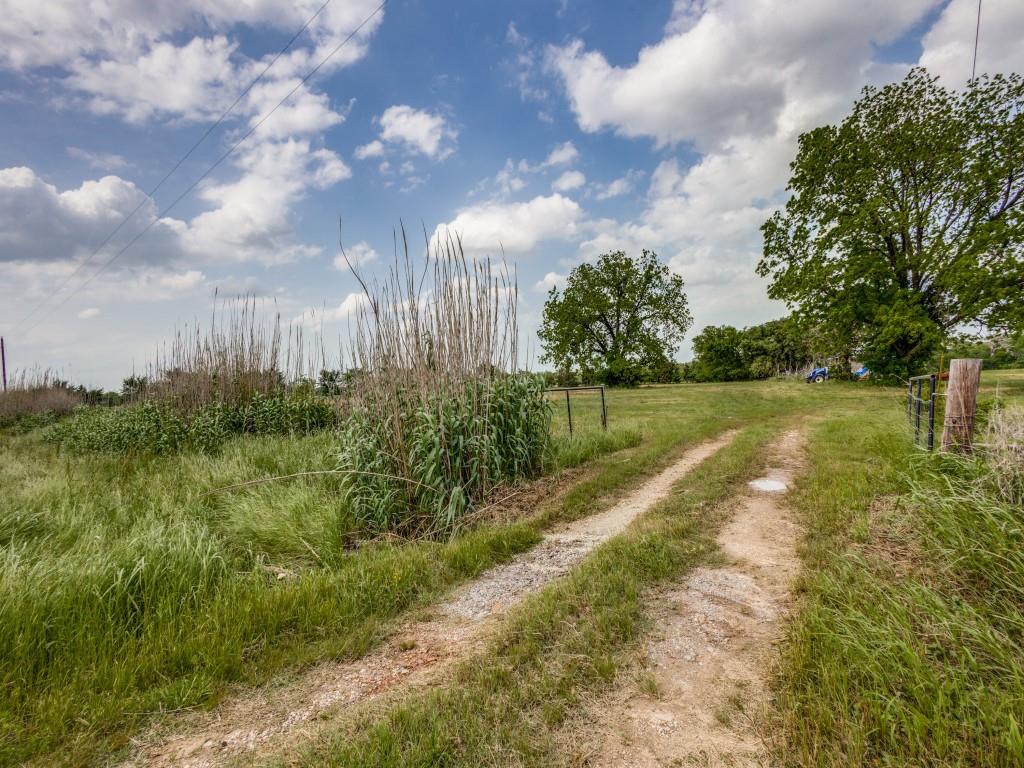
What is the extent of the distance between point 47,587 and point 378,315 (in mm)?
3393

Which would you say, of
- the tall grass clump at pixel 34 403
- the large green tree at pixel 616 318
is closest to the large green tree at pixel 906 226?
the large green tree at pixel 616 318

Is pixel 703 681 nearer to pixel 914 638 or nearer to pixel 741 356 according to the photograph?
pixel 914 638

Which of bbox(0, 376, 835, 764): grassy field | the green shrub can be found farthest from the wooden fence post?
the green shrub

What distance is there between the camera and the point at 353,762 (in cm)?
173

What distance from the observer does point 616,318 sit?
3030 cm

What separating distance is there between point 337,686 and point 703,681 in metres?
1.84

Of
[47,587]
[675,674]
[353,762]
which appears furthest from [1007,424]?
[47,587]

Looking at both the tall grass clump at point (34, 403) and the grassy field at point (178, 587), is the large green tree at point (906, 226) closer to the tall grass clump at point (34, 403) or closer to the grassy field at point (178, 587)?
the grassy field at point (178, 587)

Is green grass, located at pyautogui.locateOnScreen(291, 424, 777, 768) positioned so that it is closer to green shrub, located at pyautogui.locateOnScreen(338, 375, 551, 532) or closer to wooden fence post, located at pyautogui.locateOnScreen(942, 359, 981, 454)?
green shrub, located at pyautogui.locateOnScreen(338, 375, 551, 532)

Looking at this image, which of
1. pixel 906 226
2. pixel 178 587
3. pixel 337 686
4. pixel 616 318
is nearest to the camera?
pixel 337 686

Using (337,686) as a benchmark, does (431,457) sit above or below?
above

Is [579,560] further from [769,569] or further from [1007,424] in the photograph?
[1007,424]

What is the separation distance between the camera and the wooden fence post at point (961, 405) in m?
3.98

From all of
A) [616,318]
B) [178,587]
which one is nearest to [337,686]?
[178,587]
